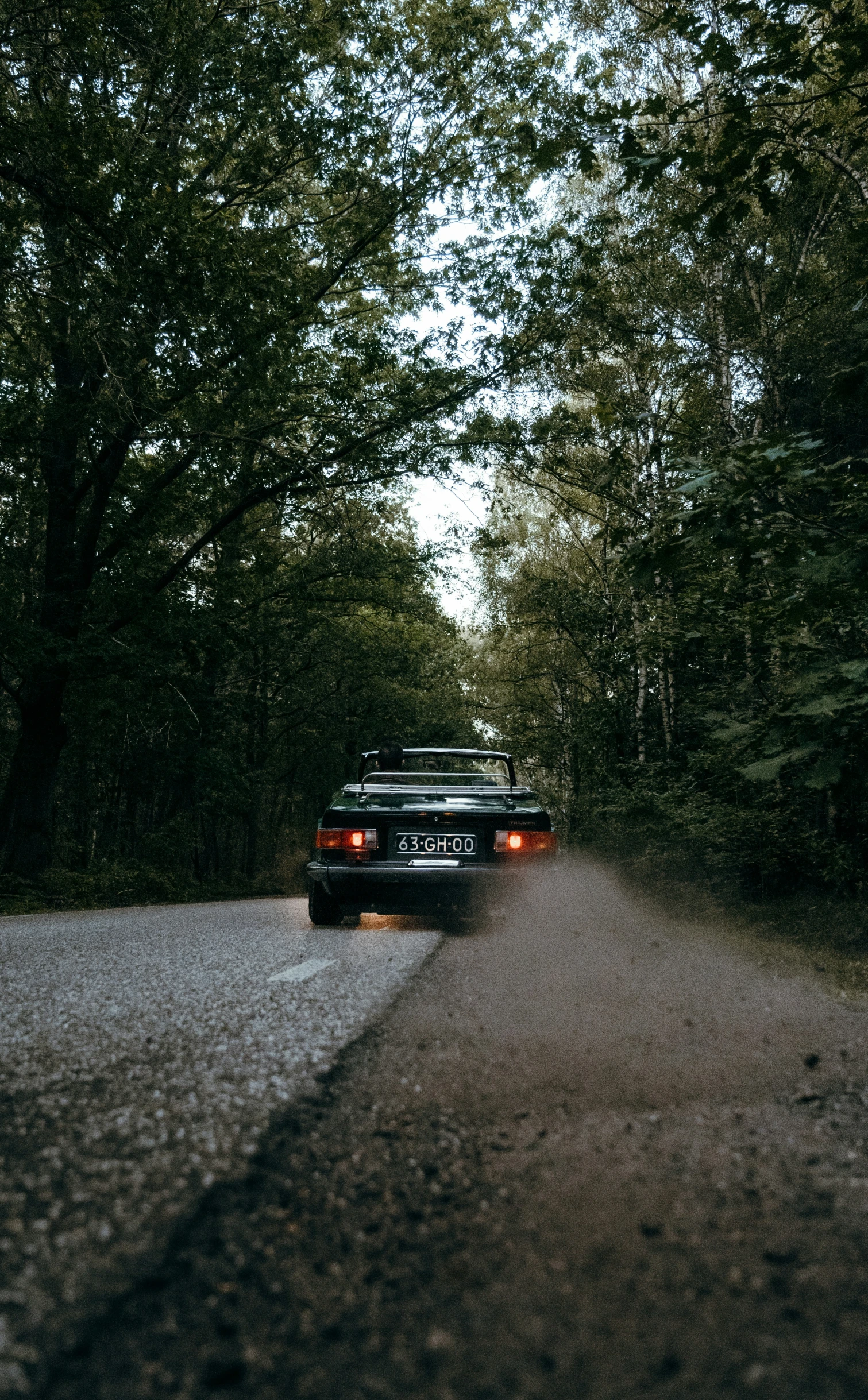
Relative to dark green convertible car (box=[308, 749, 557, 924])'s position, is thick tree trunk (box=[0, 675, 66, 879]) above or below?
above

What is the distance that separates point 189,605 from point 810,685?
11.7 m

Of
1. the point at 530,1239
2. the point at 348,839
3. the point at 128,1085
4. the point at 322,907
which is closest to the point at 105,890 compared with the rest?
the point at 322,907

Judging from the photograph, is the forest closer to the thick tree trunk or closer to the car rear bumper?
the thick tree trunk

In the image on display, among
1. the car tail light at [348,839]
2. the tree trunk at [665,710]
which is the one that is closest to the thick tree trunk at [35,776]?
the car tail light at [348,839]

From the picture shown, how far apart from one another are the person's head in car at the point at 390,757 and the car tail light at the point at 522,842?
71.1 inches

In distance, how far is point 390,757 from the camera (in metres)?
9.08

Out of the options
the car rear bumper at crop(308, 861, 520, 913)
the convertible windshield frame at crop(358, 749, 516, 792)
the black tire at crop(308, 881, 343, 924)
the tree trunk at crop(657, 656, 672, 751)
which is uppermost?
the tree trunk at crop(657, 656, 672, 751)

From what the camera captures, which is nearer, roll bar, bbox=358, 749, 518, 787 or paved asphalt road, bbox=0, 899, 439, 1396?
paved asphalt road, bbox=0, 899, 439, 1396

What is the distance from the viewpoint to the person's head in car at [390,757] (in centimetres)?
895

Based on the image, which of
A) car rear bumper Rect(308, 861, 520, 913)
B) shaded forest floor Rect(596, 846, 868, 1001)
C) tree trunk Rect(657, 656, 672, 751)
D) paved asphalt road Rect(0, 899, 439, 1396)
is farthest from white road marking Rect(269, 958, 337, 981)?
tree trunk Rect(657, 656, 672, 751)

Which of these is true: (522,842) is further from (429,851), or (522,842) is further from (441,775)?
(441,775)

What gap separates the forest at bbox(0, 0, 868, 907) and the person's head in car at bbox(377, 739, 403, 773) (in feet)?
0.96

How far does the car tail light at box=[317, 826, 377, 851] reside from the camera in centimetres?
732

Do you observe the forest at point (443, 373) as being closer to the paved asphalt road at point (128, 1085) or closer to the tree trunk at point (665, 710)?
the tree trunk at point (665, 710)
